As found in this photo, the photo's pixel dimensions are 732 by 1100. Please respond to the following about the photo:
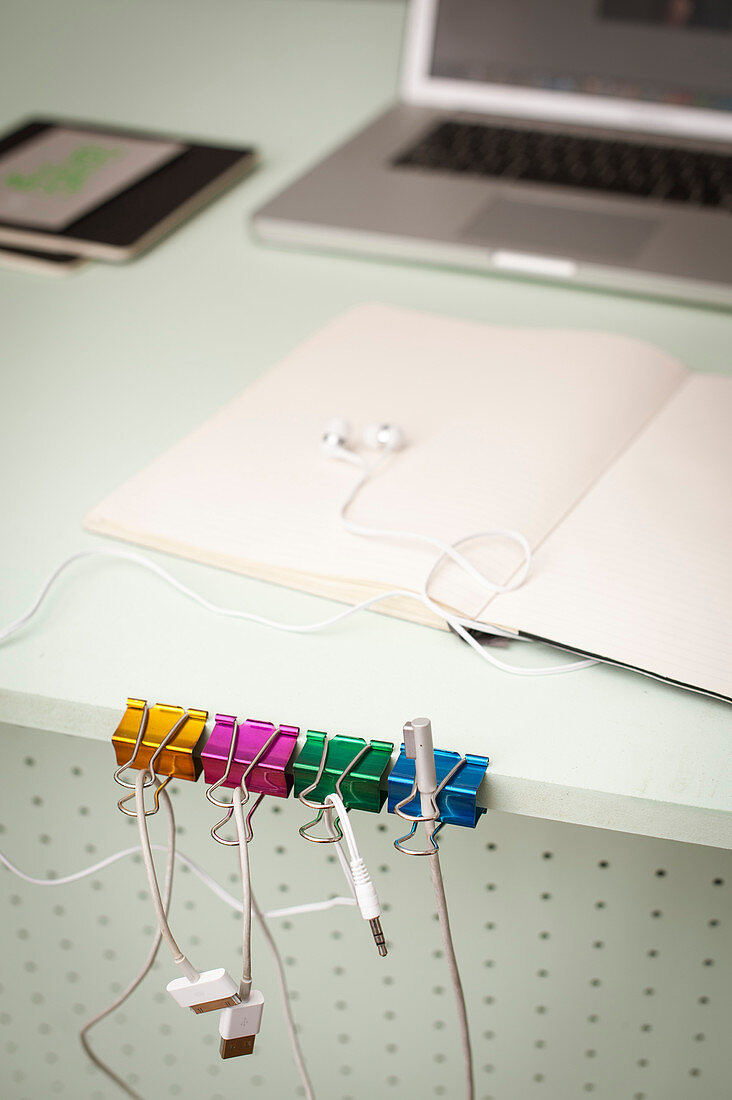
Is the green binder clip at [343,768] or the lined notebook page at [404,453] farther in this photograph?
the lined notebook page at [404,453]

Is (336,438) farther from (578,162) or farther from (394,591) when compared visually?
(578,162)

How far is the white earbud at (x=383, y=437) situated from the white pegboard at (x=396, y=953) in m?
0.26

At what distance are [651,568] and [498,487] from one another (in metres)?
0.10

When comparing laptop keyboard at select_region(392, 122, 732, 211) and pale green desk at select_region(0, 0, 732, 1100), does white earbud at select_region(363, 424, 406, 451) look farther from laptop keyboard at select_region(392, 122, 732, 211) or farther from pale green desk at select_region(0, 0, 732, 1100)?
laptop keyboard at select_region(392, 122, 732, 211)

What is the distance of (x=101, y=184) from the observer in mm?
960

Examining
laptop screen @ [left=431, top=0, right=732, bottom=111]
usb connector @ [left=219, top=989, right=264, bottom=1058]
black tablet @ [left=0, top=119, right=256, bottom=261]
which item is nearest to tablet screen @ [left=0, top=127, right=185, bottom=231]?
black tablet @ [left=0, top=119, right=256, bottom=261]

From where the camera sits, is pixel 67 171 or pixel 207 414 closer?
pixel 207 414

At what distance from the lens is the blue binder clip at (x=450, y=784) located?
45 cm

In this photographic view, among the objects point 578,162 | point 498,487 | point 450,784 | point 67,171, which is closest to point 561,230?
point 578,162

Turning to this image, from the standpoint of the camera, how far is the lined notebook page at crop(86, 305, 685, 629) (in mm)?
562

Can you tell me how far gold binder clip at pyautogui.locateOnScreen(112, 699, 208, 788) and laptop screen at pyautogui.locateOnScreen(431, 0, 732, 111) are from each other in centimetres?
81

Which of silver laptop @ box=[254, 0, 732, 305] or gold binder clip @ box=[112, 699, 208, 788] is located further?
silver laptop @ box=[254, 0, 732, 305]

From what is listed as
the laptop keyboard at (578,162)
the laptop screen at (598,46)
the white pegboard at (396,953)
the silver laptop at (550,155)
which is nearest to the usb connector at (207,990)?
the white pegboard at (396,953)

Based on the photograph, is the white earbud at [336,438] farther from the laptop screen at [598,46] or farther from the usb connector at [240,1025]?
the laptop screen at [598,46]
